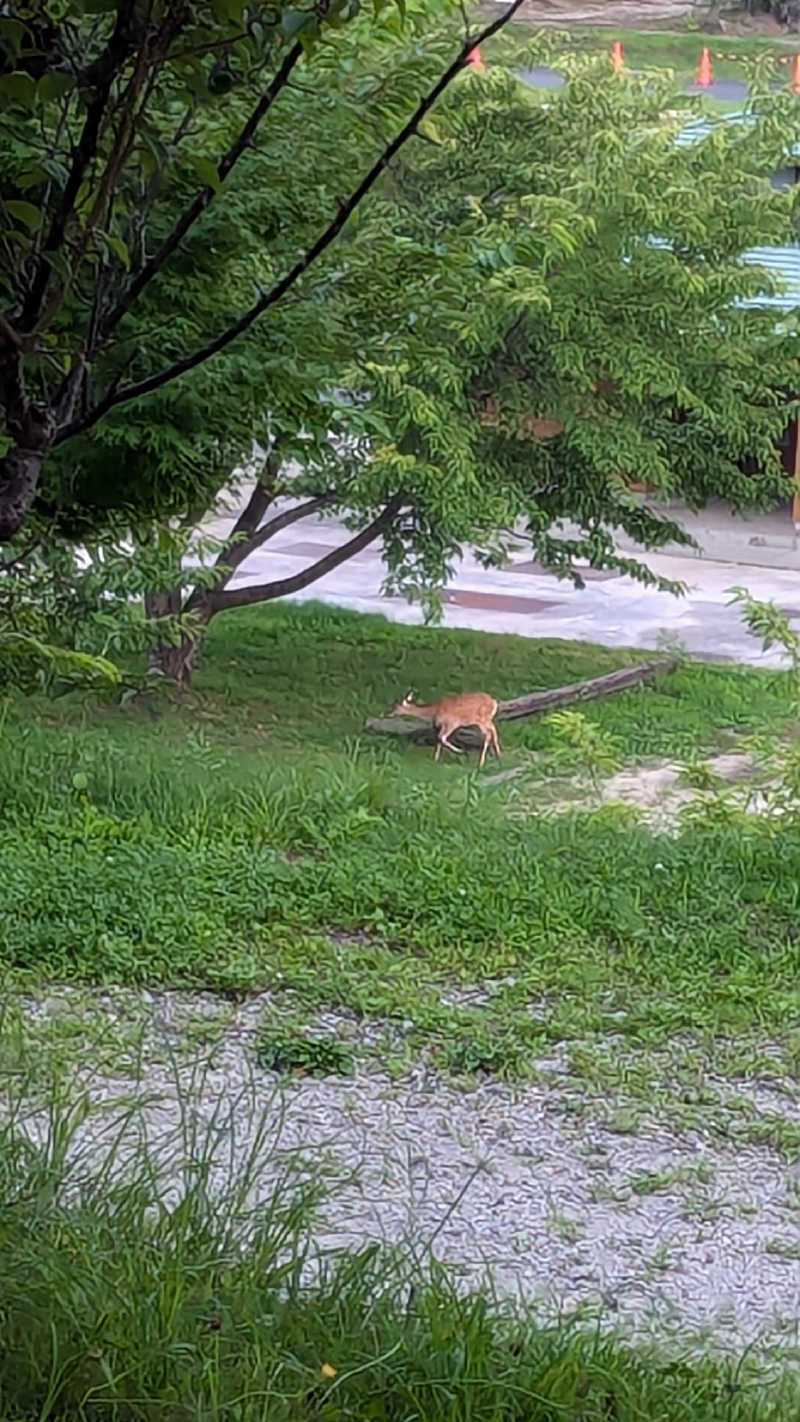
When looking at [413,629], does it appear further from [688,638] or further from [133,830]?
[133,830]

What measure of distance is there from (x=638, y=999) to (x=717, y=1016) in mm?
219

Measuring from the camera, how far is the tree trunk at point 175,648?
35.5 ft

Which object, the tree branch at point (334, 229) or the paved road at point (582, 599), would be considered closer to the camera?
the tree branch at point (334, 229)

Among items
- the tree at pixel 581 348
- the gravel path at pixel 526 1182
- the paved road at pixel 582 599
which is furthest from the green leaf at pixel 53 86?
the paved road at pixel 582 599

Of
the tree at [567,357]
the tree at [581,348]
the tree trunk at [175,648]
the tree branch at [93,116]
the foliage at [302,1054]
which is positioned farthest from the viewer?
the tree trunk at [175,648]

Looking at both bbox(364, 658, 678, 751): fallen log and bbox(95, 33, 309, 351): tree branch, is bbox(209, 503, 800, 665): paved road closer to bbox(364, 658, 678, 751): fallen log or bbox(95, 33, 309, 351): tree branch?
bbox(364, 658, 678, 751): fallen log

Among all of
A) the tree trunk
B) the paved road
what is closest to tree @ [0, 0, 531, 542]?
the tree trunk

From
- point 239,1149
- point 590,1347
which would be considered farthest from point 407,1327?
point 239,1149

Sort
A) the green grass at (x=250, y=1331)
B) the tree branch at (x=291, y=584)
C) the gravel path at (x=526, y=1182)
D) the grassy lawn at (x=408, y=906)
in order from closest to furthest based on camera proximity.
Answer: the green grass at (x=250, y=1331) → the gravel path at (x=526, y=1182) → the grassy lawn at (x=408, y=906) → the tree branch at (x=291, y=584)

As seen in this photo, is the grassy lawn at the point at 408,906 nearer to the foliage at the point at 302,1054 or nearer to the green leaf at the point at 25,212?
the foliage at the point at 302,1054

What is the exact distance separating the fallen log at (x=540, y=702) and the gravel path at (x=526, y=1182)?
634cm

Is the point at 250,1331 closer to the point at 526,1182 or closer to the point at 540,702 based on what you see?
the point at 526,1182

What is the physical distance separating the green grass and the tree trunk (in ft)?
26.3

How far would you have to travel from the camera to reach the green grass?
213cm
